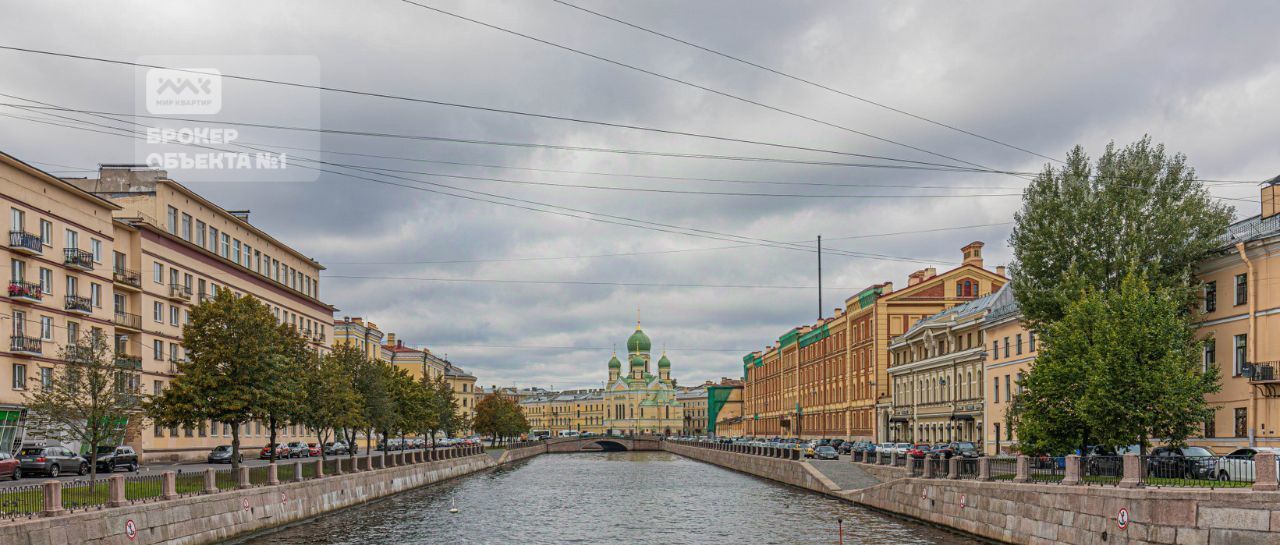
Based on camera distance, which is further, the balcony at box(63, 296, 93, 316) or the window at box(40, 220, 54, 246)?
the balcony at box(63, 296, 93, 316)

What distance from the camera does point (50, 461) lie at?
45.6 metres

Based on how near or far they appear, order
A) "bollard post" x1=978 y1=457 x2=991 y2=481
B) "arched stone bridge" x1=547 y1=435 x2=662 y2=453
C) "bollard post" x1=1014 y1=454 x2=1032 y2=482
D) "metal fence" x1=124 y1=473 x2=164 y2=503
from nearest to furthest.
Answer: "metal fence" x1=124 y1=473 x2=164 y2=503, "bollard post" x1=1014 y1=454 x2=1032 y2=482, "bollard post" x1=978 y1=457 x2=991 y2=481, "arched stone bridge" x1=547 y1=435 x2=662 y2=453

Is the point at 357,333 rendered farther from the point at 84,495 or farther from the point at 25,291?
the point at 84,495

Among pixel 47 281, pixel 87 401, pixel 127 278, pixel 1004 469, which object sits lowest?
pixel 1004 469

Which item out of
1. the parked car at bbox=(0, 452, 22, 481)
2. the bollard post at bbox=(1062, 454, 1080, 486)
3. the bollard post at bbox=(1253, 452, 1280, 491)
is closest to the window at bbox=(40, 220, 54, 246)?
the parked car at bbox=(0, 452, 22, 481)

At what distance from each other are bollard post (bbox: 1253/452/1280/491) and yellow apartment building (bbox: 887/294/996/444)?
54.2 meters

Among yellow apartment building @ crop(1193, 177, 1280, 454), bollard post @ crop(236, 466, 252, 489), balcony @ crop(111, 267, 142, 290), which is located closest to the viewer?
bollard post @ crop(236, 466, 252, 489)

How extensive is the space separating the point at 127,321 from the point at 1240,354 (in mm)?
62540

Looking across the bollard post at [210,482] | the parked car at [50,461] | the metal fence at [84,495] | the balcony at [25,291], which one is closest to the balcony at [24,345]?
the balcony at [25,291]

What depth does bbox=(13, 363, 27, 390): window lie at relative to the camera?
2158 inches

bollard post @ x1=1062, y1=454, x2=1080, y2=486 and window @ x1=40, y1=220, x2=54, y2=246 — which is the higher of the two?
window @ x1=40, y1=220, x2=54, y2=246

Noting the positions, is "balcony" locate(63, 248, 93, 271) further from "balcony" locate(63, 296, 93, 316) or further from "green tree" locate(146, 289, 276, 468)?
"green tree" locate(146, 289, 276, 468)

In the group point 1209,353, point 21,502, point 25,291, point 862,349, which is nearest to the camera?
point 21,502

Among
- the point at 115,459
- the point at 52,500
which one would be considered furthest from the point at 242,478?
the point at 115,459
